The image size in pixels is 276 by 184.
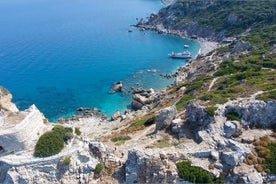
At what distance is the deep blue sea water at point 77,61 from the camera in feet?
257

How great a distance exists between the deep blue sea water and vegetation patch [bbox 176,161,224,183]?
42.7 metres

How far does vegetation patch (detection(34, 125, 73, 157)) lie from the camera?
3138 cm

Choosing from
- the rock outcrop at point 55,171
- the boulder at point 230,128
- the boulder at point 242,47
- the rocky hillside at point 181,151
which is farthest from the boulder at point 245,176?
the boulder at point 242,47

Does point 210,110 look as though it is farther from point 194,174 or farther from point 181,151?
point 194,174

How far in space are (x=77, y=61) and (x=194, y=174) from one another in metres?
83.9

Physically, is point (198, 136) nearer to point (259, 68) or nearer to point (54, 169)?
point (54, 169)

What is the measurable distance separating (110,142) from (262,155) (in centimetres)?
1668

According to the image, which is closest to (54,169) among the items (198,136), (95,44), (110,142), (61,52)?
(110,142)

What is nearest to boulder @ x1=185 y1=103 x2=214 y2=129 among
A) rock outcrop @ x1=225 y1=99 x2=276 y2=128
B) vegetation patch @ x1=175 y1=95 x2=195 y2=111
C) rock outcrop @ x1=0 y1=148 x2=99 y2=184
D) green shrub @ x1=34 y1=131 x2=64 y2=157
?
rock outcrop @ x1=225 y1=99 x2=276 y2=128

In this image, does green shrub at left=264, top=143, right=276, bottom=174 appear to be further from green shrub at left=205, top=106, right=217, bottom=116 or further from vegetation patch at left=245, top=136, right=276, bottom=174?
green shrub at left=205, top=106, right=217, bottom=116

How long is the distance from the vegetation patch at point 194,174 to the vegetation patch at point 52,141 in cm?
1155

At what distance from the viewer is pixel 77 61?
107688mm

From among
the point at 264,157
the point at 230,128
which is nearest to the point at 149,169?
the point at 230,128

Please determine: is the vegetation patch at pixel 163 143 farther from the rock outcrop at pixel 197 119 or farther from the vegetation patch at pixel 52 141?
the vegetation patch at pixel 52 141
